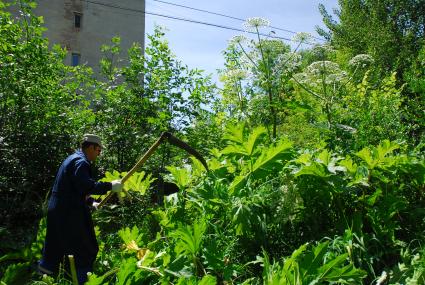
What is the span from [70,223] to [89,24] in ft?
74.5

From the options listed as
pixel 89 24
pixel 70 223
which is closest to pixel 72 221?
pixel 70 223

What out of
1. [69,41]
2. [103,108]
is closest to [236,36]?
[103,108]

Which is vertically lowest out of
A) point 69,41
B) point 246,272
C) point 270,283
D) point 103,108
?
point 246,272

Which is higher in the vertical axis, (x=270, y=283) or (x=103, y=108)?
(x=103, y=108)

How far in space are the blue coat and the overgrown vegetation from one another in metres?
0.23

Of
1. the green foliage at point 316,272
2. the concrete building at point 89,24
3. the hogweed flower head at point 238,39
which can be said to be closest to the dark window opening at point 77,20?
the concrete building at point 89,24

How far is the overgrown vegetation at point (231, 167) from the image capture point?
2.95m

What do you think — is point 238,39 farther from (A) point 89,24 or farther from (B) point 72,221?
(A) point 89,24

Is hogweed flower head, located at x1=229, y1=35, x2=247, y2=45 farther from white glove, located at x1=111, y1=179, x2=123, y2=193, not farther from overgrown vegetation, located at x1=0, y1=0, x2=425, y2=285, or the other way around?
white glove, located at x1=111, y1=179, x2=123, y2=193

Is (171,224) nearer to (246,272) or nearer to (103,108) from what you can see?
(246,272)

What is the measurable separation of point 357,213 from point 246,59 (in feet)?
10.6

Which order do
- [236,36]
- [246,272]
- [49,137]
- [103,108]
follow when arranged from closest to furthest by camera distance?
[246,272] → [236,36] → [49,137] → [103,108]

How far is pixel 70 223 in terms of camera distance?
4.25 meters

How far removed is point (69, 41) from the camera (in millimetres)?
24469
